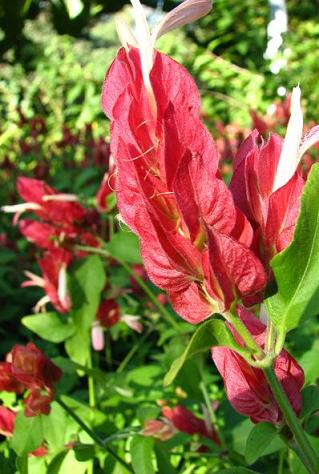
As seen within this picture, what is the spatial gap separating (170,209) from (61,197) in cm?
79

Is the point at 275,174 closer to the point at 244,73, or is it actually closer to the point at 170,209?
the point at 170,209

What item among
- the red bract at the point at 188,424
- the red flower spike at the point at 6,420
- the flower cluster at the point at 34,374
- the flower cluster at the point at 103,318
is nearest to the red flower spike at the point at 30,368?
the flower cluster at the point at 34,374

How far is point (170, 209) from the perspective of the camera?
1.59 ft

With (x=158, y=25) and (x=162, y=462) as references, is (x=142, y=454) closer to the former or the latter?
(x=162, y=462)

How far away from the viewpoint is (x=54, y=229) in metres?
1.29

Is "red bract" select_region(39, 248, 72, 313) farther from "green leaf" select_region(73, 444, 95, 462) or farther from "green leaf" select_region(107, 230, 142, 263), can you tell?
"green leaf" select_region(73, 444, 95, 462)

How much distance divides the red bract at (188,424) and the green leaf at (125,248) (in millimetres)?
271

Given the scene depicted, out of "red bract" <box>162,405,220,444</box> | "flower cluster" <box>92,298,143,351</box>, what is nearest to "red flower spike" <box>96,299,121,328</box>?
"flower cluster" <box>92,298,143,351</box>

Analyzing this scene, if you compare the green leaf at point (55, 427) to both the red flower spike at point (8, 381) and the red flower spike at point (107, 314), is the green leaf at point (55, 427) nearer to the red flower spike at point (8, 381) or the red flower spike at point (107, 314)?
the red flower spike at point (8, 381)

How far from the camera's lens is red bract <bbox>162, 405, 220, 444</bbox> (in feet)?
3.55

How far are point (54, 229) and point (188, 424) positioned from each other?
44 cm

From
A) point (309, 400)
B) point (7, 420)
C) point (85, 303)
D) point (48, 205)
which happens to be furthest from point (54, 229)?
point (309, 400)

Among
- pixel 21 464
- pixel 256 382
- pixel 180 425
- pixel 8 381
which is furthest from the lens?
pixel 180 425

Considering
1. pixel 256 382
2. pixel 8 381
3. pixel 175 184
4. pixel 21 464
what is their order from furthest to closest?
pixel 8 381
pixel 21 464
pixel 256 382
pixel 175 184
